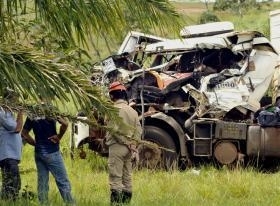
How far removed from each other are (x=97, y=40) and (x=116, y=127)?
653 mm

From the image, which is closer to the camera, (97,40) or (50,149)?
(97,40)

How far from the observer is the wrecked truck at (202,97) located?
36.8 ft

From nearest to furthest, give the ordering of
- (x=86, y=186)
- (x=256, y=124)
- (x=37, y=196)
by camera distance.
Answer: (x=37, y=196) < (x=86, y=186) < (x=256, y=124)

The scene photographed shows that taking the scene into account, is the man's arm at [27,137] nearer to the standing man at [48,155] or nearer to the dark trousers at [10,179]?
the standing man at [48,155]

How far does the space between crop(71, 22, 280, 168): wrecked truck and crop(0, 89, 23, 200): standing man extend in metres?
3.36

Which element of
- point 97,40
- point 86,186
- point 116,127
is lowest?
point 86,186

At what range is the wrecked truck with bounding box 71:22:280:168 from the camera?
1122cm

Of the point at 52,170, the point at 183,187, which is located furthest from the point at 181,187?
the point at 52,170

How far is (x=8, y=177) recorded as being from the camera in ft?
24.9

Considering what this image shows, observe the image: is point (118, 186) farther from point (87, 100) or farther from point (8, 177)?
point (87, 100)

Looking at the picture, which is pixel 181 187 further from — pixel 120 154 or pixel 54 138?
pixel 54 138

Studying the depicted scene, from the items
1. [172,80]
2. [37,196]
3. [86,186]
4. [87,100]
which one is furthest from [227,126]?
[87,100]

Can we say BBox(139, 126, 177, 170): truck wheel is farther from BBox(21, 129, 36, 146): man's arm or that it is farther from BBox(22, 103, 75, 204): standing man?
BBox(22, 103, 75, 204): standing man

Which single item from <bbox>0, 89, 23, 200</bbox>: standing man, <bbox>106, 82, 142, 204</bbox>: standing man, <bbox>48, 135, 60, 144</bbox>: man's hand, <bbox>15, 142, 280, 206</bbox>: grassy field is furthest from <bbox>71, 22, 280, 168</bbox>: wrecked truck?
<bbox>0, 89, 23, 200</bbox>: standing man
